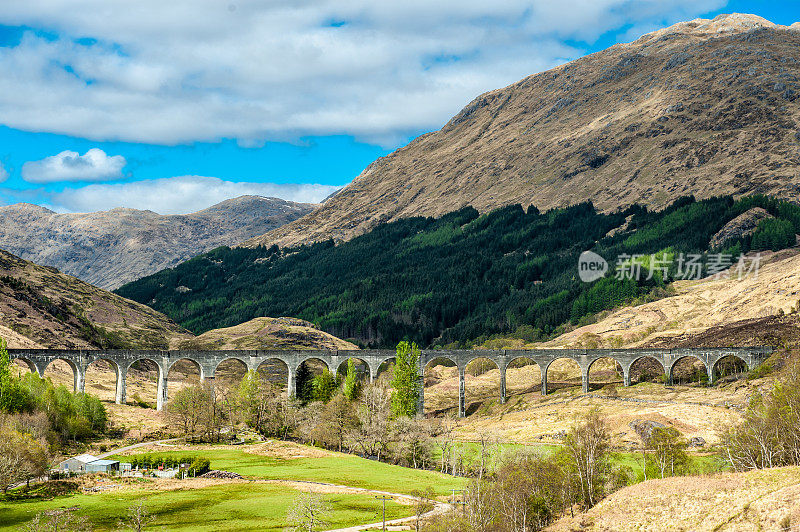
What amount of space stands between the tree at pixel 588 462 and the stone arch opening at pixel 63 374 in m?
106

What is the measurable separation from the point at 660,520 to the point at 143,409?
370ft

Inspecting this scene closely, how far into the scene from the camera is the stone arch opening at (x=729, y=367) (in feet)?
461

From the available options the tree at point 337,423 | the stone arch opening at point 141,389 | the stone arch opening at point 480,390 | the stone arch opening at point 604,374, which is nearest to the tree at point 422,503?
the tree at point 337,423

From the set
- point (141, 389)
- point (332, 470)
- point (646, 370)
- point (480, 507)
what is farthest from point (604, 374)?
point (480, 507)

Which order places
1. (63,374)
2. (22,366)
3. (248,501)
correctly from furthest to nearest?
(63,374) < (22,366) < (248,501)

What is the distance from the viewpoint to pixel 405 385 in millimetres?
127375

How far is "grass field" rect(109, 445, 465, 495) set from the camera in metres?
85.6

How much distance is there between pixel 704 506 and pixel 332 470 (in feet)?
174

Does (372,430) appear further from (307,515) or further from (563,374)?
(563,374)

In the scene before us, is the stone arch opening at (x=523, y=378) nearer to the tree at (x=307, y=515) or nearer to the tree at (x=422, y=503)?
the tree at (x=422, y=503)

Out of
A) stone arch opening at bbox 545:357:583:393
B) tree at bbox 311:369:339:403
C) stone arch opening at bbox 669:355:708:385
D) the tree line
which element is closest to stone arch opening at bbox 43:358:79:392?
the tree line

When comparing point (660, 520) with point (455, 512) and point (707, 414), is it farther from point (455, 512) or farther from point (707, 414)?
point (707, 414)

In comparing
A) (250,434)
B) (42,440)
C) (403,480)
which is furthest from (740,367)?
Answer: (42,440)

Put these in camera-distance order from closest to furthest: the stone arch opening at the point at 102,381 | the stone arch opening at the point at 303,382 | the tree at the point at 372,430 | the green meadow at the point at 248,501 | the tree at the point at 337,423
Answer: the green meadow at the point at 248,501, the tree at the point at 372,430, the tree at the point at 337,423, the stone arch opening at the point at 303,382, the stone arch opening at the point at 102,381
